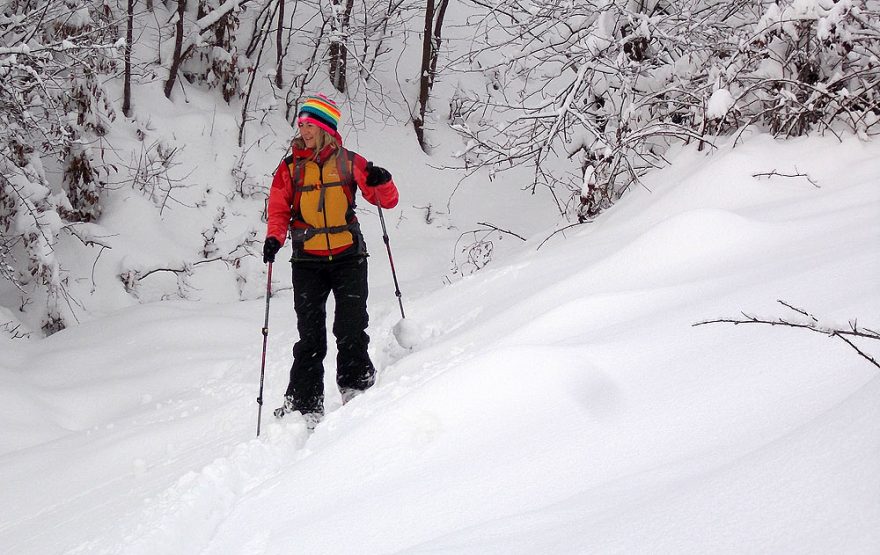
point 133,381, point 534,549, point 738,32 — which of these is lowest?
point 133,381

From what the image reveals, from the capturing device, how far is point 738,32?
271 inches

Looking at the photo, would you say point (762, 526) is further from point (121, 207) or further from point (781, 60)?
point (121, 207)

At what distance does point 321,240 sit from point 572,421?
2.47 metres

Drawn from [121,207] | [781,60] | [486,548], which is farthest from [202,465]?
[121,207]

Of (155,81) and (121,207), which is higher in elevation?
(155,81)

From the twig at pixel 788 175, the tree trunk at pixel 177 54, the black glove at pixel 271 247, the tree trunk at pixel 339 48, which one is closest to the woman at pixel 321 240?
the black glove at pixel 271 247

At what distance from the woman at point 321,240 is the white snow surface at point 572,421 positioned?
13.5 inches

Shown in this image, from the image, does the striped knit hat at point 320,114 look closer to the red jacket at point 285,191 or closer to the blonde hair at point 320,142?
the blonde hair at point 320,142

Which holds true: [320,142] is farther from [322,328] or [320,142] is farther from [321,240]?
[322,328]

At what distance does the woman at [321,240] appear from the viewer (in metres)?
4.74

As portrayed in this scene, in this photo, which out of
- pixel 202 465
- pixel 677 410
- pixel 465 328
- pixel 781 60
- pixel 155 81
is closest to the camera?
pixel 677 410

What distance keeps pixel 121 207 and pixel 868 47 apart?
9286 mm

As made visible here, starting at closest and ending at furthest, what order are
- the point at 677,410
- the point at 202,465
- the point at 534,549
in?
the point at 534,549 < the point at 677,410 < the point at 202,465

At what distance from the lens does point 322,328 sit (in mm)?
4992
